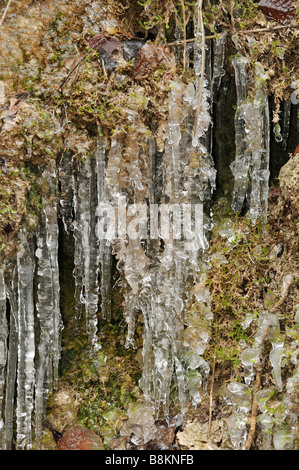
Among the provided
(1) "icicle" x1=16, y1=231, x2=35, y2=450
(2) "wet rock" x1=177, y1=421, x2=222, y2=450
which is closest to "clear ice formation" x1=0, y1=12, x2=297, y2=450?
(1) "icicle" x1=16, y1=231, x2=35, y2=450

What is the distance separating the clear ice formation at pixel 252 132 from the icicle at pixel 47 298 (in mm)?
1025

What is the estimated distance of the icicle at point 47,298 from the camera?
2.28m

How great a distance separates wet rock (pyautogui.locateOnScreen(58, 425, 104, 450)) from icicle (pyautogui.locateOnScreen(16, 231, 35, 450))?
26 centimetres

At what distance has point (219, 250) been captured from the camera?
2631 mm

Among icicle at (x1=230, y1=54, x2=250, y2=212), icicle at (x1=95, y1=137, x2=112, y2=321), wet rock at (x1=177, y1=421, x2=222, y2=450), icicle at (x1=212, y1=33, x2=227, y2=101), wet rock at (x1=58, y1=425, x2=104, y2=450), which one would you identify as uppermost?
icicle at (x1=212, y1=33, x2=227, y2=101)

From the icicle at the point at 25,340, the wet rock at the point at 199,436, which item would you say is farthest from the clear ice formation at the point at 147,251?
the wet rock at the point at 199,436

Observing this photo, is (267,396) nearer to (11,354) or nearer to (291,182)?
(291,182)

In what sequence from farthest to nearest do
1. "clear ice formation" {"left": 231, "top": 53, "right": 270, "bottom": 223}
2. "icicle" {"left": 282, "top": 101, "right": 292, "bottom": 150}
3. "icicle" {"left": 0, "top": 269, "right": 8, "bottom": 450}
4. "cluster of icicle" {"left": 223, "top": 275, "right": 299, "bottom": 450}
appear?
"icicle" {"left": 282, "top": 101, "right": 292, "bottom": 150} < "clear ice formation" {"left": 231, "top": 53, "right": 270, "bottom": 223} < "icicle" {"left": 0, "top": 269, "right": 8, "bottom": 450} < "cluster of icicle" {"left": 223, "top": 275, "right": 299, "bottom": 450}

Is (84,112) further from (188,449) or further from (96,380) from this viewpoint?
(188,449)

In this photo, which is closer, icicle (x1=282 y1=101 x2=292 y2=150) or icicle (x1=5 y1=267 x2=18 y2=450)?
icicle (x1=5 y1=267 x2=18 y2=450)

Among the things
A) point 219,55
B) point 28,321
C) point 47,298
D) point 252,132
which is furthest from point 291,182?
point 28,321

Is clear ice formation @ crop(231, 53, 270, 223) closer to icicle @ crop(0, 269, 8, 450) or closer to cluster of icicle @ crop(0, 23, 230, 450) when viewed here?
cluster of icicle @ crop(0, 23, 230, 450)

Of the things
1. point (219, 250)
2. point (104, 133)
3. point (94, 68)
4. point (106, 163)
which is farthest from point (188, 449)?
point (94, 68)

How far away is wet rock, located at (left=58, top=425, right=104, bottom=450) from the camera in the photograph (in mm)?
2441
